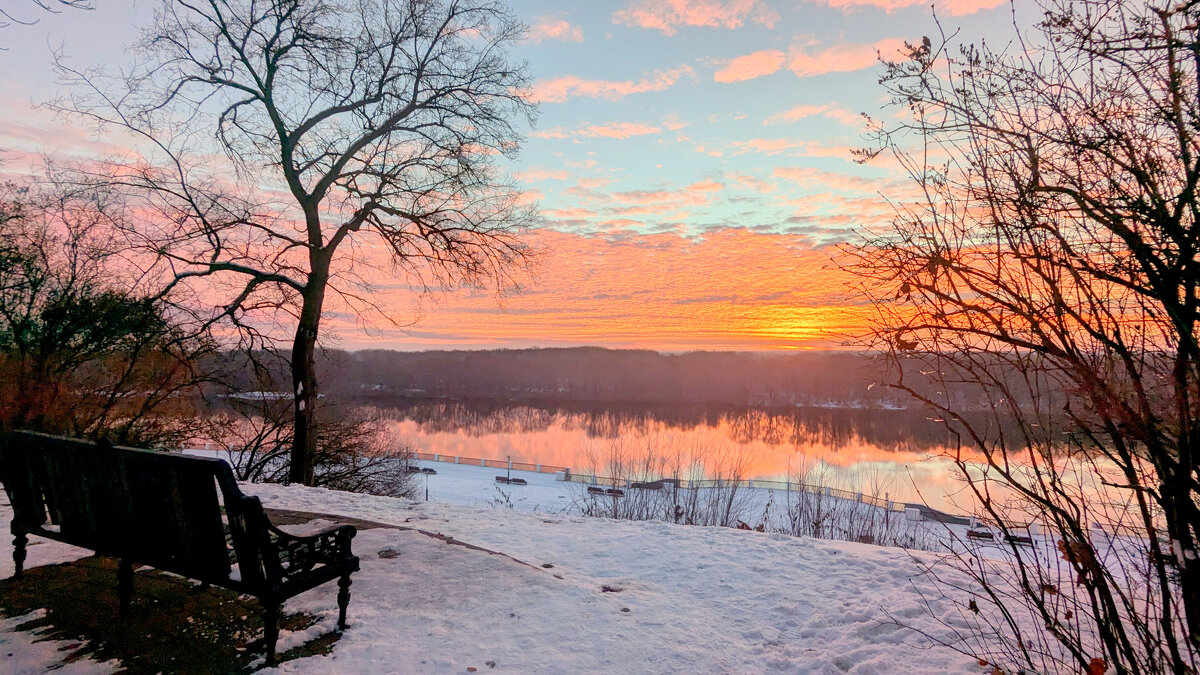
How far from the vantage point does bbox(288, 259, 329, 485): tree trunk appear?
364 inches

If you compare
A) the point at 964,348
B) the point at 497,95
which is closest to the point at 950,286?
the point at 964,348

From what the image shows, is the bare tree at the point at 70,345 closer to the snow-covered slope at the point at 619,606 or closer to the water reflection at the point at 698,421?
the snow-covered slope at the point at 619,606

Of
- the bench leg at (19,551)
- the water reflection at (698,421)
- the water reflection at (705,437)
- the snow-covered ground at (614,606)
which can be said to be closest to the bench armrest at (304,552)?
the snow-covered ground at (614,606)

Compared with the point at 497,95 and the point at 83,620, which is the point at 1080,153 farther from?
the point at 497,95

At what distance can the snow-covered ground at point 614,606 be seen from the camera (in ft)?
11.2

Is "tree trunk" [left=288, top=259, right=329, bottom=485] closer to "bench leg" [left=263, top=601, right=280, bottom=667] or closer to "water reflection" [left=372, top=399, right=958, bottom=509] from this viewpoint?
"bench leg" [left=263, top=601, right=280, bottom=667]

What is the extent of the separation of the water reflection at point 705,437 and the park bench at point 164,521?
2203 cm

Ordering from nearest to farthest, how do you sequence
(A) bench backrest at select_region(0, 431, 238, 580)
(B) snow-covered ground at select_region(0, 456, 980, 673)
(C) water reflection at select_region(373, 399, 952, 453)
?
1. (A) bench backrest at select_region(0, 431, 238, 580)
2. (B) snow-covered ground at select_region(0, 456, 980, 673)
3. (C) water reflection at select_region(373, 399, 952, 453)

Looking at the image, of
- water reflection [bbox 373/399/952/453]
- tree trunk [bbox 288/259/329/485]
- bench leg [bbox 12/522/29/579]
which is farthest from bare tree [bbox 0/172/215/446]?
water reflection [bbox 373/399/952/453]

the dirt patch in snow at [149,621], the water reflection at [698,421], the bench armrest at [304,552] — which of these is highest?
the bench armrest at [304,552]

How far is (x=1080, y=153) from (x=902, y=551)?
15.7 feet

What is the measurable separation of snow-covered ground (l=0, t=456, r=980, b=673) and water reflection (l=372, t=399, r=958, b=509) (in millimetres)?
19540

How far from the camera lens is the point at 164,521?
3.46 meters

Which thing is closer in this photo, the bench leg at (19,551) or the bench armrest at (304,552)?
the bench armrest at (304,552)
